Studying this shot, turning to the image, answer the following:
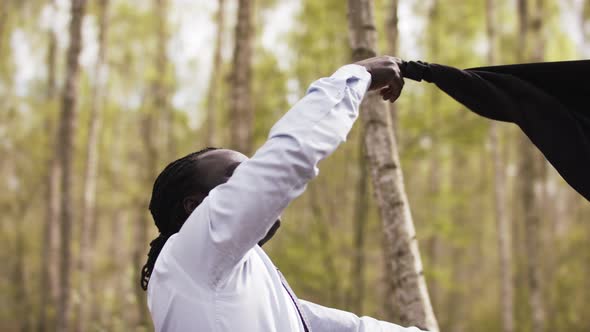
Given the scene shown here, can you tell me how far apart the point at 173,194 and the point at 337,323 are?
710mm

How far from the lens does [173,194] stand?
Result: 1.88 m

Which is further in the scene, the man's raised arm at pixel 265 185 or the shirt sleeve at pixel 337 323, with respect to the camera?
the shirt sleeve at pixel 337 323

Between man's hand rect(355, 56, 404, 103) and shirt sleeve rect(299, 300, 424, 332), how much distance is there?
Result: 2.36ft

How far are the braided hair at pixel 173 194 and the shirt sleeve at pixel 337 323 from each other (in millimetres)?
512

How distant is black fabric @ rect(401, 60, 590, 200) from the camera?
222 cm

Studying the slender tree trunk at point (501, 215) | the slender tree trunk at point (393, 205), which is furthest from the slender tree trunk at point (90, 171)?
the slender tree trunk at point (393, 205)

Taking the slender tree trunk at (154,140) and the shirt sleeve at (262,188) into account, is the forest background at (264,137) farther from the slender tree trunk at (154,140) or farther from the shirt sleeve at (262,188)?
the shirt sleeve at (262,188)

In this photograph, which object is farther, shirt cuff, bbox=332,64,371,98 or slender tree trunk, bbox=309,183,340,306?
slender tree trunk, bbox=309,183,340,306

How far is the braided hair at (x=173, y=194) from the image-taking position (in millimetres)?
1854

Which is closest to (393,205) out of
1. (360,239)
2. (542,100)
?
(542,100)

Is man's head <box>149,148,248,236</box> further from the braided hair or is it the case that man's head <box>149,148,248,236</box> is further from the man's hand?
the man's hand

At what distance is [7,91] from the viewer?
20266 mm

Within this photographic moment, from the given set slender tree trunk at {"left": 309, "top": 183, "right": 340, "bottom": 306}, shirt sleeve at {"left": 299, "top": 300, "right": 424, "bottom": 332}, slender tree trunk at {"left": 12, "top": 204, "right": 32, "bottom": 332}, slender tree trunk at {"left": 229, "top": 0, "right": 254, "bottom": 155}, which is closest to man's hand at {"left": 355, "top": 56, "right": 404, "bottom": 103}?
shirt sleeve at {"left": 299, "top": 300, "right": 424, "bottom": 332}

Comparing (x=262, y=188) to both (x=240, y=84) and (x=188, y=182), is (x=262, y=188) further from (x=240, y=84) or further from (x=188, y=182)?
(x=240, y=84)
